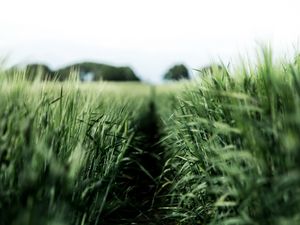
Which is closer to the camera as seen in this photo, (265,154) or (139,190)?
(265,154)

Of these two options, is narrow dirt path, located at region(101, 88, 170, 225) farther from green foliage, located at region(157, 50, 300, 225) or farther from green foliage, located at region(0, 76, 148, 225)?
green foliage, located at region(157, 50, 300, 225)

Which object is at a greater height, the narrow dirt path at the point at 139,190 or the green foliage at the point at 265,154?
the green foliage at the point at 265,154

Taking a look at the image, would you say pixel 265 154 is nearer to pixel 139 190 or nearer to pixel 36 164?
pixel 36 164

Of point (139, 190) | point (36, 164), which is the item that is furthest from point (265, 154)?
point (139, 190)

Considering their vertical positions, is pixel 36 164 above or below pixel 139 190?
above

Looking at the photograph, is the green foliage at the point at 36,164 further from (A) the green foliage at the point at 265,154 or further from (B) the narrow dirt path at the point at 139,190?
(A) the green foliage at the point at 265,154

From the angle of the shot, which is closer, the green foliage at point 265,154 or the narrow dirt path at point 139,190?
the green foliage at point 265,154

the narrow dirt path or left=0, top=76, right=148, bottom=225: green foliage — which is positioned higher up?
→ left=0, top=76, right=148, bottom=225: green foliage

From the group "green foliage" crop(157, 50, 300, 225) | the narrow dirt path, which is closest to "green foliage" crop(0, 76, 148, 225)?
the narrow dirt path

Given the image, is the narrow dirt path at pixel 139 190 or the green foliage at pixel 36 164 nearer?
the green foliage at pixel 36 164

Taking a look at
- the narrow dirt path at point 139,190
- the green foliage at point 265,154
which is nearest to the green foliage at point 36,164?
the narrow dirt path at point 139,190

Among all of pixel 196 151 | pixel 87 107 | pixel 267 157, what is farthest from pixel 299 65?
pixel 87 107

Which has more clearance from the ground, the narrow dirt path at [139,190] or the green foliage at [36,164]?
the green foliage at [36,164]

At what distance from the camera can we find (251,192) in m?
1.85
